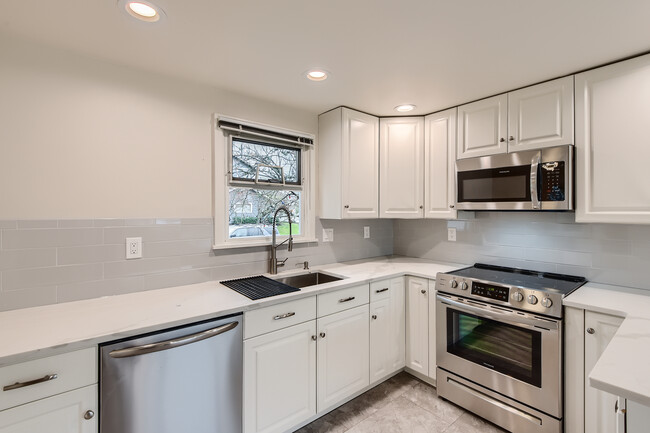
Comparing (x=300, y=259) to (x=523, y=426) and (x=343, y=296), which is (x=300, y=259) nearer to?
(x=343, y=296)

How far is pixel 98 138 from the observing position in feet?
5.68

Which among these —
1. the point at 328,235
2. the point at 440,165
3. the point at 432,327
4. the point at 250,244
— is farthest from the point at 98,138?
the point at 432,327

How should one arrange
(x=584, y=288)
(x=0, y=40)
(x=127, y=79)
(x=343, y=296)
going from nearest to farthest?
1. (x=0, y=40)
2. (x=127, y=79)
3. (x=584, y=288)
4. (x=343, y=296)

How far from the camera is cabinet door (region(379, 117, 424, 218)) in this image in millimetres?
2760

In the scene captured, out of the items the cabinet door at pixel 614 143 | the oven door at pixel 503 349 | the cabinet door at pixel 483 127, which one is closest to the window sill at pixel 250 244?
the oven door at pixel 503 349

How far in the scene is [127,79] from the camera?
1.82m

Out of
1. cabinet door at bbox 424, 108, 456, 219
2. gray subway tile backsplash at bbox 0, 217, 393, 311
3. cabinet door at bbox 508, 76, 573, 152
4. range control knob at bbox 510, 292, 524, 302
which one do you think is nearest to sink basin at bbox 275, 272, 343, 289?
gray subway tile backsplash at bbox 0, 217, 393, 311

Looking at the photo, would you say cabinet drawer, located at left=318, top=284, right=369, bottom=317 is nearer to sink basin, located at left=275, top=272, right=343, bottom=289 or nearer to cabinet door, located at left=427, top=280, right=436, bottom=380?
sink basin, located at left=275, top=272, right=343, bottom=289

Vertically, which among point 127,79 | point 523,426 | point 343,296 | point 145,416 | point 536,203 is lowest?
point 523,426

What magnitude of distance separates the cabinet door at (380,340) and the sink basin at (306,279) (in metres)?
0.40

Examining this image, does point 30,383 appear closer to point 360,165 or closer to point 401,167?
point 360,165

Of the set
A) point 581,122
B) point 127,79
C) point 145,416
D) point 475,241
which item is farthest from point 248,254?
point 581,122

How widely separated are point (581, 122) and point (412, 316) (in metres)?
1.76

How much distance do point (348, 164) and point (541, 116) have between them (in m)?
1.38
